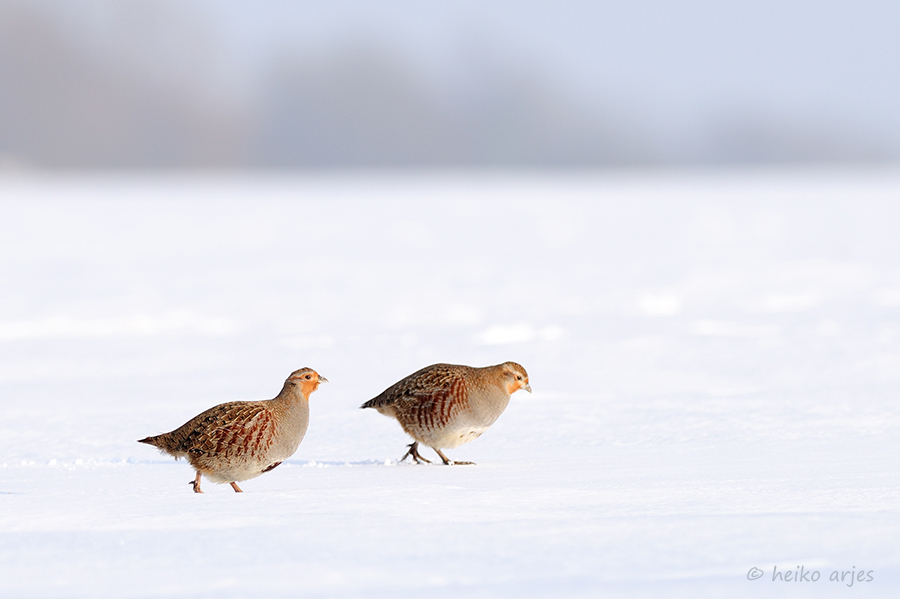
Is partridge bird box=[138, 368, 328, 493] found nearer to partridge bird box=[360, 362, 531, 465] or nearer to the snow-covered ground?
the snow-covered ground

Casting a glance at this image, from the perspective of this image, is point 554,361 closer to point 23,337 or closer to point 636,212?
point 23,337

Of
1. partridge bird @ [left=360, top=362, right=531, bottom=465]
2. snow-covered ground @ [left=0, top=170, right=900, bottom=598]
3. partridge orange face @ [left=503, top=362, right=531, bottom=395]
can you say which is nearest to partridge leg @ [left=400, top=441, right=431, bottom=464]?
partridge bird @ [left=360, top=362, right=531, bottom=465]

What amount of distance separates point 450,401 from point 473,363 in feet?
10.1

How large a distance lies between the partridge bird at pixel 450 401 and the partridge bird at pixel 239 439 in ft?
2.30

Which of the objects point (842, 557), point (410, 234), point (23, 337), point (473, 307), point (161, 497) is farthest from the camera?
point (410, 234)

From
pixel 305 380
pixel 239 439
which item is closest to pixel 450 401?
pixel 305 380

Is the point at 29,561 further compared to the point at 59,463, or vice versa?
the point at 59,463

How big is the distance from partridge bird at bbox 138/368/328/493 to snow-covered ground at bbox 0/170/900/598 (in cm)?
10

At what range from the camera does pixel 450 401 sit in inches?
185

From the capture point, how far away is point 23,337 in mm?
9086

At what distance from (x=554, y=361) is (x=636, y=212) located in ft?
26.9

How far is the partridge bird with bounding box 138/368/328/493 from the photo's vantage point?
155 inches

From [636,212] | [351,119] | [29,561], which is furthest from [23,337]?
[351,119]

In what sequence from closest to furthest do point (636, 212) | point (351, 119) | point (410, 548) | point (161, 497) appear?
point (410, 548) < point (161, 497) < point (636, 212) < point (351, 119)
